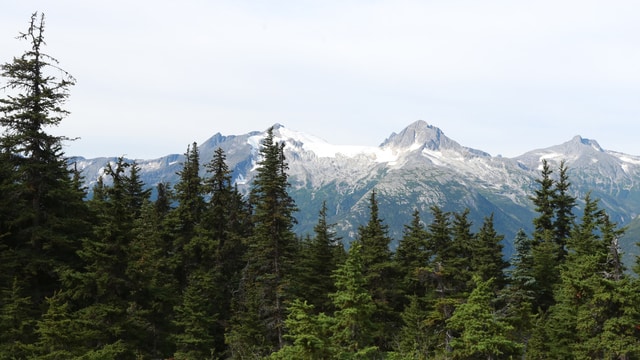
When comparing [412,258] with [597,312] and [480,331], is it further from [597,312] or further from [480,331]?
[480,331]

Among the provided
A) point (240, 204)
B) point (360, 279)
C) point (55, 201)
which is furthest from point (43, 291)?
point (240, 204)

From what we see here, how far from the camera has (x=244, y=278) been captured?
37.7m

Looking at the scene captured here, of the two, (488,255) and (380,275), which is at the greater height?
(488,255)

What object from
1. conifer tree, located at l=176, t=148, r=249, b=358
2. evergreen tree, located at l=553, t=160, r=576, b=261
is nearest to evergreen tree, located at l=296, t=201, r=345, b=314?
conifer tree, located at l=176, t=148, r=249, b=358

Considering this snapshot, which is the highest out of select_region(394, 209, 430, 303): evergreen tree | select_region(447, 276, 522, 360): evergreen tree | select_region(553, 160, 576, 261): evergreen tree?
select_region(553, 160, 576, 261): evergreen tree

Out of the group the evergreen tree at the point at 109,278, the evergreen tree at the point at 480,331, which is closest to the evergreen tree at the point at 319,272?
the evergreen tree at the point at 109,278

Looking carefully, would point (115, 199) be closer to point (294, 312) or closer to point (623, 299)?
point (294, 312)

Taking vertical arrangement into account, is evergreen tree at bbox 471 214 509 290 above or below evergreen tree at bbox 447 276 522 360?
above

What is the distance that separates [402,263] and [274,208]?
1689 cm

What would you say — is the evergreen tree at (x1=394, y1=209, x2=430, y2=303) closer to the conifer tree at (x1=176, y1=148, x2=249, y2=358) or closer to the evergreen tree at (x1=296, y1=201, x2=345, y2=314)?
the evergreen tree at (x1=296, y1=201, x2=345, y2=314)

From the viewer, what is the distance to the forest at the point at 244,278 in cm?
2072

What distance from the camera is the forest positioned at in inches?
816

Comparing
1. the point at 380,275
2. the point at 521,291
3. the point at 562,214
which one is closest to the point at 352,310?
the point at 521,291

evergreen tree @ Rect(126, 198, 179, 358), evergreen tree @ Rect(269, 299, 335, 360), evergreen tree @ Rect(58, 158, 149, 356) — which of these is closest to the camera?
evergreen tree @ Rect(269, 299, 335, 360)
